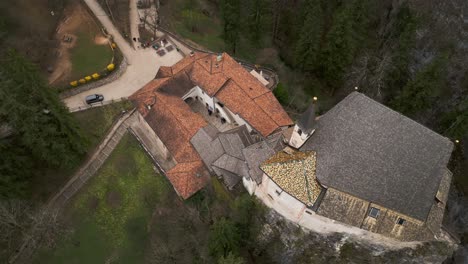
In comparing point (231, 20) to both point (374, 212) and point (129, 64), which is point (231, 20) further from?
point (374, 212)

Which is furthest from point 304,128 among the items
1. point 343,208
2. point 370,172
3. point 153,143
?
point 153,143

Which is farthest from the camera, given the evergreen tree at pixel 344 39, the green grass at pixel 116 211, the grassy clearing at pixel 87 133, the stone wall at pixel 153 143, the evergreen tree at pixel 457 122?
the evergreen tree at pixel 344 39

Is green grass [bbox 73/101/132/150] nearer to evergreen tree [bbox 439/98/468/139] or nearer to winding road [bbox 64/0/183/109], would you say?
winding road [bbox 64/0/183/109]

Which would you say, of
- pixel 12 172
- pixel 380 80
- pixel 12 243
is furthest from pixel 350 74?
pixel 12 243

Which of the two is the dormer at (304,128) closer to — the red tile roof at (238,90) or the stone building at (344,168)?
the stone building at (344,168)

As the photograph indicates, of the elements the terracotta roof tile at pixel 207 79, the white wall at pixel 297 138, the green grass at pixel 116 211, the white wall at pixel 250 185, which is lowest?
the green grass at pixel 116 211

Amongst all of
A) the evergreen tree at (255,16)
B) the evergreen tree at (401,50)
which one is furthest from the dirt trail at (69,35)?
the evergreen tree at (401,50)

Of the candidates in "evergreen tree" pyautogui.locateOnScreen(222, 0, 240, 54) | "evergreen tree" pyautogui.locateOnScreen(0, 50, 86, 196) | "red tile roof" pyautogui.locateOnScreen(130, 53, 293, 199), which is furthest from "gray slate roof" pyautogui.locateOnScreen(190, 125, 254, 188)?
"evergreen tree" pyautogui.locateOnScreen(222, 0, 240, 54)
